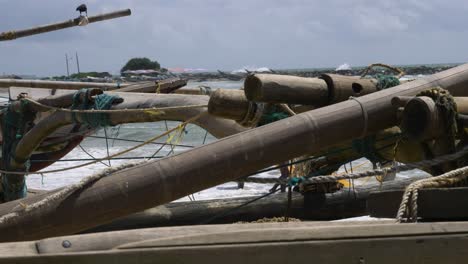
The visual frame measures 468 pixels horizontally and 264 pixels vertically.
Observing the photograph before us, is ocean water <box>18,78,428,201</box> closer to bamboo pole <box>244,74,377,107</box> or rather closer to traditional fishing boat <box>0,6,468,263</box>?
traditional fishing boat <box>0,6,468,263</box>

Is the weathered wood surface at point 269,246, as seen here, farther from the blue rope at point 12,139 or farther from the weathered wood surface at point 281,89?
the blue rope at point 12,139

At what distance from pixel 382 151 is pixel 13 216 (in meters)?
2.14

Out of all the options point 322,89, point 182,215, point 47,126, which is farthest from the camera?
point 47,126

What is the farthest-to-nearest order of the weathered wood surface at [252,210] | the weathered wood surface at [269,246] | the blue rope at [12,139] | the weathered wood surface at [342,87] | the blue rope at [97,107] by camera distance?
the blue rope at [12,139], the blue rope at [97,107], the weathered wood surface at [252,210], the weathered wood surface at [342,87], the weathered wood surface at [269,246]

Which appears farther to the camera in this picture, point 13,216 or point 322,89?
point 322,89

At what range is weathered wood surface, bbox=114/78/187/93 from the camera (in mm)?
7633

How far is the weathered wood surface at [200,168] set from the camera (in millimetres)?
2895

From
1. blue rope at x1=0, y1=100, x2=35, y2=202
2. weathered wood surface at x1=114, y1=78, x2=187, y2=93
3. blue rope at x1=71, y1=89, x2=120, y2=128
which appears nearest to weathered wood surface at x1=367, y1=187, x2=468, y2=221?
blue rope at x1=71, y1=89, x2=120, y2=128

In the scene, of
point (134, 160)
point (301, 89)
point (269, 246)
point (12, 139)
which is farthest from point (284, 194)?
point (269, 246)

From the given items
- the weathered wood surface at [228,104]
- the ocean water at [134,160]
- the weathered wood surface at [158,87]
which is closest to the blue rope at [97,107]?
the ocean water at [134,160]

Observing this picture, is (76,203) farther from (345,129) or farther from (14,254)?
(345,129)

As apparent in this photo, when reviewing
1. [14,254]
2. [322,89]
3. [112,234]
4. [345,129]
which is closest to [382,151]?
[322,89]

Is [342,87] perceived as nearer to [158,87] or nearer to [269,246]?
[269,246]

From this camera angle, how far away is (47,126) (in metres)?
6.96
